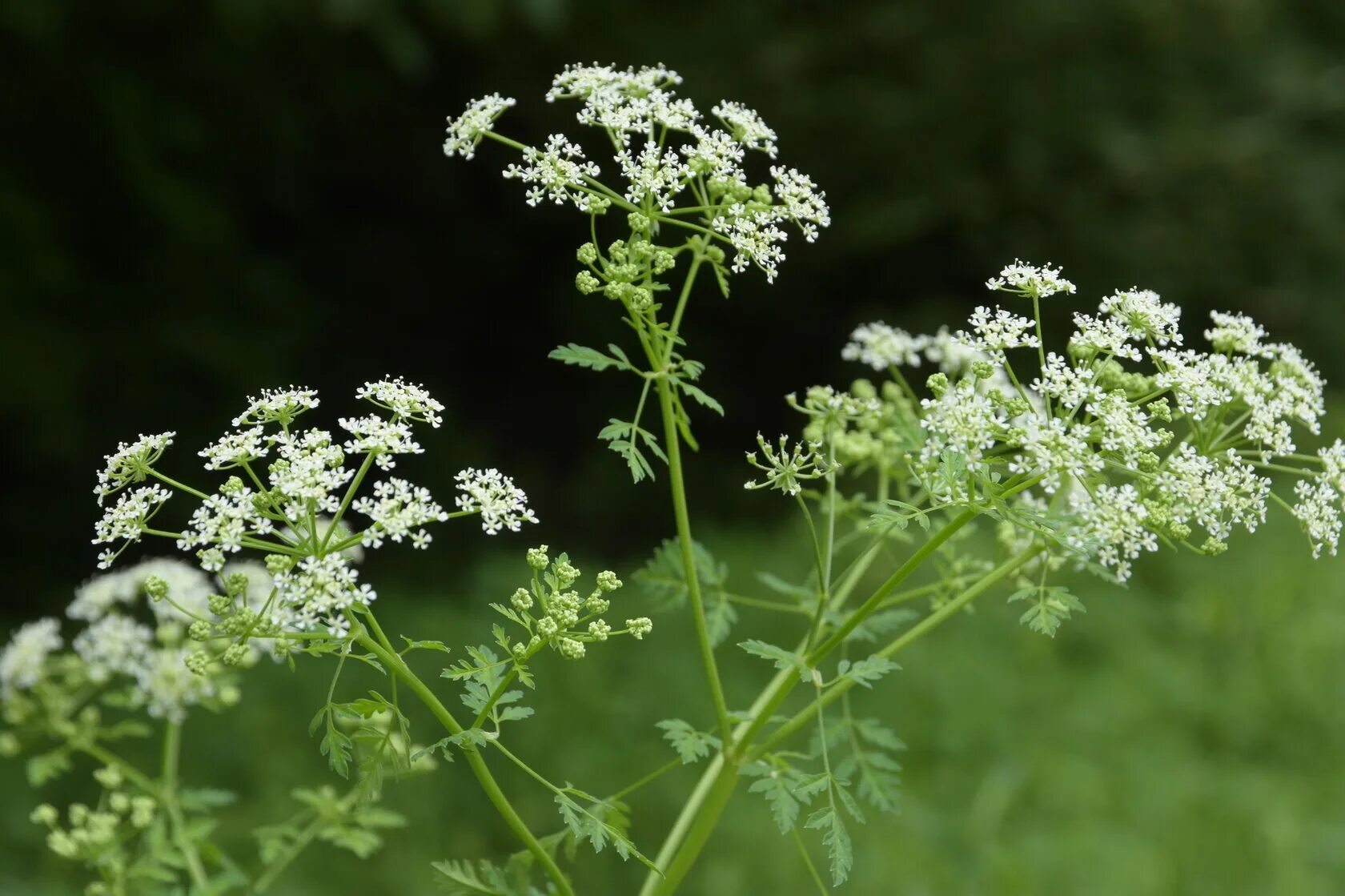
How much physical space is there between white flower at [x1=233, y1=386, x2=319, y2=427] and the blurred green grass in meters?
4.53

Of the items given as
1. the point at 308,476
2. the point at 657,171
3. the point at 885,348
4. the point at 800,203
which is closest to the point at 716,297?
the point at 885,348

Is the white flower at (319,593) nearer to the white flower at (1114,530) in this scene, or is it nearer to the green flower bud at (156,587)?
the green flower bud at (156,587)

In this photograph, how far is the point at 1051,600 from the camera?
2.16 meters

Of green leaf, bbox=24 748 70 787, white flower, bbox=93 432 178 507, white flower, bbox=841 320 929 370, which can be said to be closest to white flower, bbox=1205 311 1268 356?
white flower, bbox=841 320 929 370

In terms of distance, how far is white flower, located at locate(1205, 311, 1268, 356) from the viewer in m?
2.38

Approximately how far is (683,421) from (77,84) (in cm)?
707

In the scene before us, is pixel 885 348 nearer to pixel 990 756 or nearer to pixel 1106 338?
pixel 1106 338

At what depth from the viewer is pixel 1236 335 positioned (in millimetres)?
2412

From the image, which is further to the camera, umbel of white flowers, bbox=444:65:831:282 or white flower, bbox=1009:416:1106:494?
umbel of white flowers, bbox=444:65:831:282

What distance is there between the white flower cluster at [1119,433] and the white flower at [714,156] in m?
0.56

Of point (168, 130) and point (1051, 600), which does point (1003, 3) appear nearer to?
point (168, 130)

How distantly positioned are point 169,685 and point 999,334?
2.08 m

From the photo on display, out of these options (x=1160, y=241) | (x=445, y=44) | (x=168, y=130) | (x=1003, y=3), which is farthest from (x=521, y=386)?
(x=1160, y=241)

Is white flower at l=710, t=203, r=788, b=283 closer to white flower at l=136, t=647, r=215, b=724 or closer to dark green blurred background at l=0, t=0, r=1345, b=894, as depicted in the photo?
white flower at l=136, t=647, r=215, b=724
